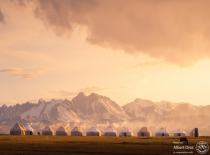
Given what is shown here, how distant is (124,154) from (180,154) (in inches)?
361

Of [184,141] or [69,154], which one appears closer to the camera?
[69,154]

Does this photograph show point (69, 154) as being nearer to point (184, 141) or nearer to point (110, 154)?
point (110, 154)

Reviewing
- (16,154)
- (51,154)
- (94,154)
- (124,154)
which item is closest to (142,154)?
(124,154)

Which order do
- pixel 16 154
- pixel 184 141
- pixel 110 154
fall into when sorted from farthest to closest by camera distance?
1. pixel 184 141
2. pixel 110 154
3. pixel 16 154

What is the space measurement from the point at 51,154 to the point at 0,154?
7.58m

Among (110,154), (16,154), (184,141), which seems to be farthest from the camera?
(184,141)

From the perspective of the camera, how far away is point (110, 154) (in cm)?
7506

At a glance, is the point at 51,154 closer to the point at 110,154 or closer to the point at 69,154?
the point at 69,154

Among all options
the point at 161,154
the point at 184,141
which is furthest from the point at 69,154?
the point at 184,141

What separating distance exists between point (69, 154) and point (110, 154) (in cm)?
679

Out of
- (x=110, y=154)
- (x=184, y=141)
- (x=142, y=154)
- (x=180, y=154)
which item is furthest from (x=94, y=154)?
(x=184, y=141)

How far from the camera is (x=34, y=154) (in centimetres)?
7144

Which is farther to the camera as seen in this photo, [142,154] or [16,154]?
[142,154]

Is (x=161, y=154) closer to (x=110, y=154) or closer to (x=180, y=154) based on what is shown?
(x=180, y=154)
